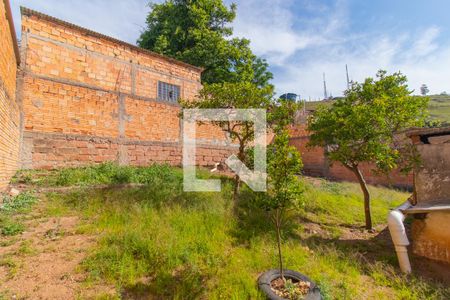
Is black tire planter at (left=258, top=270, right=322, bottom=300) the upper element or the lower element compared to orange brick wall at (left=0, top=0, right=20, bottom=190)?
lower

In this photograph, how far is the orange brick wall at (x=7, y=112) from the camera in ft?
17.4

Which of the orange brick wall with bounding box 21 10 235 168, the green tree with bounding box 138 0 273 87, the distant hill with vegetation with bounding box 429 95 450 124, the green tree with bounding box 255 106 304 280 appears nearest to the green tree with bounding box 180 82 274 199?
the green tree with bounding box 255 106 304 280

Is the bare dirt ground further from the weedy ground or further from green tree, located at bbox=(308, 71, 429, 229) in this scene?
green tree, located at bbox=(308, 71, 429, 229)

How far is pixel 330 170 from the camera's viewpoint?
14969 mm

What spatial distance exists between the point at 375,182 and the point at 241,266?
1245 cm

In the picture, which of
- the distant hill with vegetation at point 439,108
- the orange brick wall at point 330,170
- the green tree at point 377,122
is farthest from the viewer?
the distant hill with vegetation at point 439,108

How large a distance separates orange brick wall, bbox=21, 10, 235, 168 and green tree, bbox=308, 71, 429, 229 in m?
7.05

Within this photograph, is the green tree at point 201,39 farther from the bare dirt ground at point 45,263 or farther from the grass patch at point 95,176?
the bare dirt ground at point 45,263

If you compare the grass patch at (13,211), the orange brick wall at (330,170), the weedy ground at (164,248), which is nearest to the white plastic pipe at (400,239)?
the weedy ground at (164,248)

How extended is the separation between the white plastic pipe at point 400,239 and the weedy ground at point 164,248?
244 millimetres

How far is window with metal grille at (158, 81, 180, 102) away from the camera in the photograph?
1112 centimetres

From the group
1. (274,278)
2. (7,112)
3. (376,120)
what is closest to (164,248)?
(274,278)

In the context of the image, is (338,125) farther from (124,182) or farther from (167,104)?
(167,104)

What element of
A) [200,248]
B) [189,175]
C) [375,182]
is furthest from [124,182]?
[375,182]
